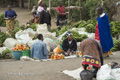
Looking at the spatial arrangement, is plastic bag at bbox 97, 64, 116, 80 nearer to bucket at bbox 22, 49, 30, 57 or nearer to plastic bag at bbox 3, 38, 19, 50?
bucket at bbox 22, 49, 30, 57

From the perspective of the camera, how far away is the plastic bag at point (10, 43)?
10234 mm

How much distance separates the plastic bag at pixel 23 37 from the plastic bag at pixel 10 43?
7.7 inches

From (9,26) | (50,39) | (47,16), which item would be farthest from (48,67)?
(9,26)

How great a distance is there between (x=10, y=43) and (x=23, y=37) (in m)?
0.55

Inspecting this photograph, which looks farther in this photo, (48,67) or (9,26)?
(9,26)

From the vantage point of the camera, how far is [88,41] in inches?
209

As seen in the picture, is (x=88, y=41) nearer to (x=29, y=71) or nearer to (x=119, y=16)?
(x=29, y=71)

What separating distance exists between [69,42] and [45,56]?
114 cm

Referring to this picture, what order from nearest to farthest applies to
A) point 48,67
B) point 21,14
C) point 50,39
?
point 48,67, point 50,39, point 21,14

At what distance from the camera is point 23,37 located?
1032 cm

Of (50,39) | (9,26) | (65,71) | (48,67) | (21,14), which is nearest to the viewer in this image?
(65,71)

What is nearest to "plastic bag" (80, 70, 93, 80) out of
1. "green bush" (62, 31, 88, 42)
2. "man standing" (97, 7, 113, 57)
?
"man standing" (97, 7, 113, 57)

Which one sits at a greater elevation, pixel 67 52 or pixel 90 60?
pixel 90 60

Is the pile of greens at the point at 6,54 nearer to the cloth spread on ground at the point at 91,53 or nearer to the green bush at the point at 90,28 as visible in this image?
the green bush at the point at 90,28
